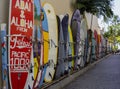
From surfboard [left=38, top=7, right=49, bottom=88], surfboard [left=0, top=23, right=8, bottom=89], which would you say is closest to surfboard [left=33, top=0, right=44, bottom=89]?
surfboard [left=38, top=7, right=49, bottom=88]

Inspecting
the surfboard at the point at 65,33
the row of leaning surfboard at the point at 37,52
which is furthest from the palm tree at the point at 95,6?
the surfboard at the point at 65,33

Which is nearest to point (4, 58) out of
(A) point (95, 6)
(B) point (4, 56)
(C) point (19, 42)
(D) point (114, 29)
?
(B) point (4, 56)

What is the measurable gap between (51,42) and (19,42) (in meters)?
3.37

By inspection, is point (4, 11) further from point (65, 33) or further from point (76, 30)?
point (76, 30)

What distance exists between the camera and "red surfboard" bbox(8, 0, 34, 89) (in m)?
7.07

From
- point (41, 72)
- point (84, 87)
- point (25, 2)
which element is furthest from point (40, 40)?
point (84, 87)

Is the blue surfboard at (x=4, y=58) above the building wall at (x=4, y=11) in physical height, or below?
below

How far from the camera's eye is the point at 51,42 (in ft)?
34.3

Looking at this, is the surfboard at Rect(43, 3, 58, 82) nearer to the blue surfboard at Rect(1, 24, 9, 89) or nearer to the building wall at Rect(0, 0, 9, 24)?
the building wall at Rect(0, 0, 9, 24)

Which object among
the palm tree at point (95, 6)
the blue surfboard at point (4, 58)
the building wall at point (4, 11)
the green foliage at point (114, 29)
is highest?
the green foliage at point (114, 29)

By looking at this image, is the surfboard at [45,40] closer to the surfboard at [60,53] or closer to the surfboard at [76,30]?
the surfboard at [60,53]

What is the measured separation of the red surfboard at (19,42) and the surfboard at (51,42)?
2.78 metres

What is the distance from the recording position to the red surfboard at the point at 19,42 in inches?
278

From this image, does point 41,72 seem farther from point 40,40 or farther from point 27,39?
point 27,39
